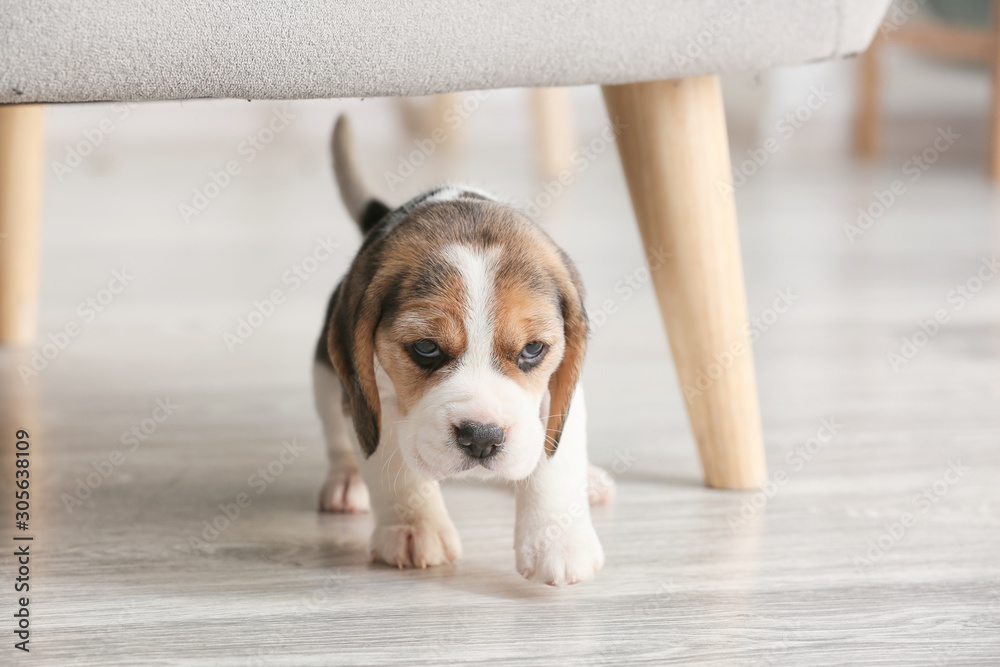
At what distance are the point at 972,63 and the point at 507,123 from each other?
7.92 ft

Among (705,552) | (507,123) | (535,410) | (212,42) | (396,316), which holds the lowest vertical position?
(507,123)

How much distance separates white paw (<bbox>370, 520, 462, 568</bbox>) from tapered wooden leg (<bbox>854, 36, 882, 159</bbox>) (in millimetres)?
4085

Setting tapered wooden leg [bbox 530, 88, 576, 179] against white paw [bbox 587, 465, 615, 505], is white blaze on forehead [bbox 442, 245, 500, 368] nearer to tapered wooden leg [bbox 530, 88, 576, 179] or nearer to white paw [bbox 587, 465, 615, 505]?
white paw [bbox 587, 465, 615, 505]

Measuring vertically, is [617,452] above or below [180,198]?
above

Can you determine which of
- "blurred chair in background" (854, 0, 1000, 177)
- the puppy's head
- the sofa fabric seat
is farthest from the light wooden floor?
"blurred chair in background" (854, 0, 1000, 177)

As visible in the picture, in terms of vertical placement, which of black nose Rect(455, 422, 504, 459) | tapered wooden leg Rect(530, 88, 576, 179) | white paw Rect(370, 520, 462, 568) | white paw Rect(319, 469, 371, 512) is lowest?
tapered wooden leg Rect(530, 88, 576, 179)

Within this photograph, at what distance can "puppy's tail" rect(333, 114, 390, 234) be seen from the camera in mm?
1864

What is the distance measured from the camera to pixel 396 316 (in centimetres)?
131

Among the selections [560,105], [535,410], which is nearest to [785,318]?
[535,410]

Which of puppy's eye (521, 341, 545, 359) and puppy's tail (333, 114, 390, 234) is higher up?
puppy's tail (333, 114, 390, 234)

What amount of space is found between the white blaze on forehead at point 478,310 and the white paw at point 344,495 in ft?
1.50

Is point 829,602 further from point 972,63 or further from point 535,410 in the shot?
point 972,63

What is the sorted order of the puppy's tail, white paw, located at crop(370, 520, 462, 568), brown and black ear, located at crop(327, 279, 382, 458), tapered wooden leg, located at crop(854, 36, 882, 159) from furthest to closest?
tapered wooden leg, located at crop(854, 36, 882, 159) < the puppy's tail < white paw, located at crop(370, 520, 462, 568) < brown and black ear, located at crop(327, 279, 382, 458)

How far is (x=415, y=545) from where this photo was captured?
4.78ft
